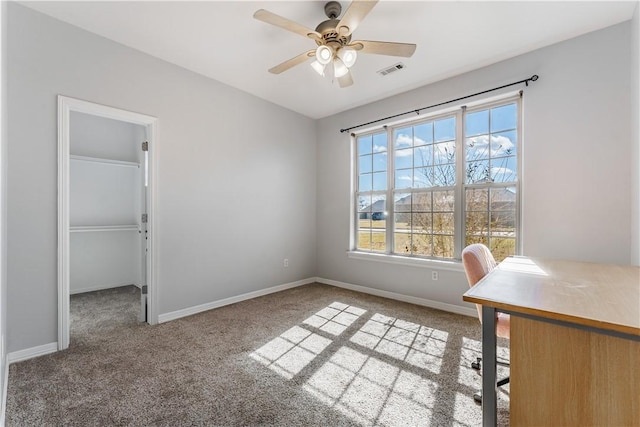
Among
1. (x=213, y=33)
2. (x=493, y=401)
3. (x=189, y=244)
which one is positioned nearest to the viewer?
(x=493, y=401)

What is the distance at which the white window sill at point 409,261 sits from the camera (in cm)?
324

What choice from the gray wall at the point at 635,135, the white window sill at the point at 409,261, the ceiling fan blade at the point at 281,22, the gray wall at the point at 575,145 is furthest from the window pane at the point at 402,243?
the ceiling fan blade at the point at 281,22

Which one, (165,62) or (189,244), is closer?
(165,62)

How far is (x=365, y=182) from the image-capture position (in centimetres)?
428

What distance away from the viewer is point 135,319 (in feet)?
9.89

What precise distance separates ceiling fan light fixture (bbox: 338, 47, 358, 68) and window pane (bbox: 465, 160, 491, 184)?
79.3 inches

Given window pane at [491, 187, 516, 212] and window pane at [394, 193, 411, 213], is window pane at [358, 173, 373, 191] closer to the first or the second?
window pane at [394, 193, 411, 213]

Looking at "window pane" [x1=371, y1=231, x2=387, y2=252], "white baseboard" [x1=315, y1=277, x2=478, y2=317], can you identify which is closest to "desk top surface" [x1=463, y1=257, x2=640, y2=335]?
"white baseboard" [x1=315, y1=277, x2=478, y2=317]

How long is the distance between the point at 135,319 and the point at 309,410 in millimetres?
2414

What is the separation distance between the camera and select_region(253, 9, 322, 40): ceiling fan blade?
1.76m

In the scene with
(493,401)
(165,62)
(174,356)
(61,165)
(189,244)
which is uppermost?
(165,62)

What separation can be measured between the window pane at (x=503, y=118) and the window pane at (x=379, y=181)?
1454 millimetres

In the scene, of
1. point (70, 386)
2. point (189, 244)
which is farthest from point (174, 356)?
point (189, 244)

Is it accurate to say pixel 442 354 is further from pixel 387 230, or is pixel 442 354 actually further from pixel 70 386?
pixel 70 386
